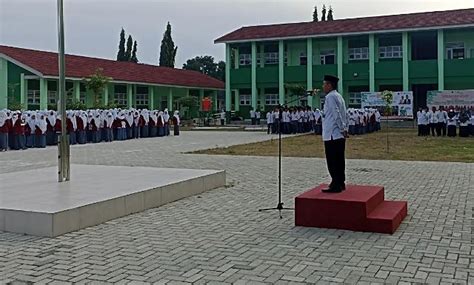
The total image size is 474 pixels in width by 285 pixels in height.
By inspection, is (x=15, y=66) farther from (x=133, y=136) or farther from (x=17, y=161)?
(x=17, y=161)

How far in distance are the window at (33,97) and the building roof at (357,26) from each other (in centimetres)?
1637

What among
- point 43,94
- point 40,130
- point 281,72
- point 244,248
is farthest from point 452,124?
point 43,94

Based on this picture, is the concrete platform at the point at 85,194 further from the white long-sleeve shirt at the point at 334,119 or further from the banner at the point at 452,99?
the banner at the point at 452,99

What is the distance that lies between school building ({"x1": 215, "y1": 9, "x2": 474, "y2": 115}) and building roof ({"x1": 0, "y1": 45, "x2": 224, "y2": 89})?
5.63 meters

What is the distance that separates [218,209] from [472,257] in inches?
149

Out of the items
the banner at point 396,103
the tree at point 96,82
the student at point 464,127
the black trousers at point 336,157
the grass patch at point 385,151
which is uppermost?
the tree at point 96,82

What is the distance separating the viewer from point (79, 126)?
2388 centimetres

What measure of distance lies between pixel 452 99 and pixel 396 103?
3.58 metres

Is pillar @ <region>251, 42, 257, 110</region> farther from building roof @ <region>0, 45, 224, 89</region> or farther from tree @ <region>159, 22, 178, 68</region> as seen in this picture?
tree @ <region>159, 22, 178, 68</region>

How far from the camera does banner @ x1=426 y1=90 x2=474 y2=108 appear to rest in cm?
3569

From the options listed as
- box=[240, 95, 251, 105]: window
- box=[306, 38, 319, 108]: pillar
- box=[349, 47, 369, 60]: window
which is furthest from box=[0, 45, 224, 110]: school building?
box=[349, 47, 369, 60]: window

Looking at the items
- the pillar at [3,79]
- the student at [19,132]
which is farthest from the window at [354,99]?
the student at [19,132]

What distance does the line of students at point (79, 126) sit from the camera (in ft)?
67.4

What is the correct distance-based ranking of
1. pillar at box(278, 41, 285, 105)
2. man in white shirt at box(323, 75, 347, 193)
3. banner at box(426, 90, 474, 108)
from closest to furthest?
man in white shirt at box(323, 75, 347, 193), banner at box(426, 90, 474, 108), pillar at box(278, 41, 285, 105)
